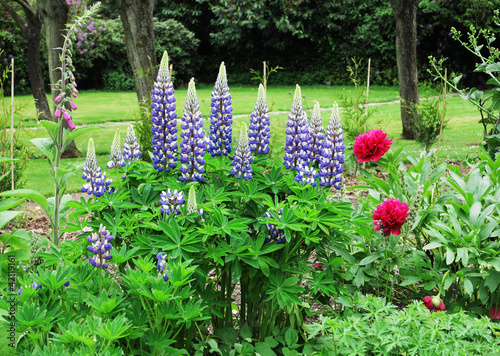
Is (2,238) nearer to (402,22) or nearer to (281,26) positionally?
(402,22)

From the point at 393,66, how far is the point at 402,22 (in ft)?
45.4

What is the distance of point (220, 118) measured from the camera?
9.01 feet

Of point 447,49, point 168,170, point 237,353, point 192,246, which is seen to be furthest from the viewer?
point 447,49

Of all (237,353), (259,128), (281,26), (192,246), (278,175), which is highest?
(281,26)

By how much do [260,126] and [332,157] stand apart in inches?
18.1

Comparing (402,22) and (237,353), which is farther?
(402,22)

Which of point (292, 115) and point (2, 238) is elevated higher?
point (292, 115)

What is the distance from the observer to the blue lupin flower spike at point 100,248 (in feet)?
7.09

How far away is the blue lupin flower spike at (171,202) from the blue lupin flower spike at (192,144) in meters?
0.19

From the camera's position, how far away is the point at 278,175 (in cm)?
263

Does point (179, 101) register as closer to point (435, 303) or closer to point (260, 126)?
point (260, 126)

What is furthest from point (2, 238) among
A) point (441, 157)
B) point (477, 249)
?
point (441, 157)

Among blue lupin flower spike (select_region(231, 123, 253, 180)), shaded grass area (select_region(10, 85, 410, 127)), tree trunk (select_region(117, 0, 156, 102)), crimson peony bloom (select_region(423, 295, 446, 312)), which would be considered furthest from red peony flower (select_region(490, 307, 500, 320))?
shaded grass area (select_region(10, 85, 410, 127))

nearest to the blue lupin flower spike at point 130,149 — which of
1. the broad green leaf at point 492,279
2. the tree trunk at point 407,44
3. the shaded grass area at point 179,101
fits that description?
the broad green leaf at point 492,279
